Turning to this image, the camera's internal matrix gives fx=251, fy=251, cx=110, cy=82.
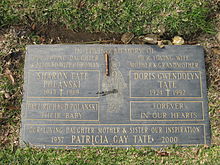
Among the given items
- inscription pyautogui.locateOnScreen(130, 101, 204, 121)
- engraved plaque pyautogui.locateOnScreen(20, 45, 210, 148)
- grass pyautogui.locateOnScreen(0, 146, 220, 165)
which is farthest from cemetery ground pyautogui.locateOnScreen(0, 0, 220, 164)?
grass pyautogui.locateOnScreen(0, 146, 220, 165)

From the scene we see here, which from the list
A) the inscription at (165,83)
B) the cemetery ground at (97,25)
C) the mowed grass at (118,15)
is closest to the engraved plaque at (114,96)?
the inscription at (165,83)

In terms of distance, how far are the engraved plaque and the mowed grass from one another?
36 cm

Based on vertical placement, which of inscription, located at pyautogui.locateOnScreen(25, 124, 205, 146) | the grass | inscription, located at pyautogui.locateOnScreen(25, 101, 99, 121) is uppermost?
inscription, located at pyautogui.locateOnScreen(25, 101, 99, 121)

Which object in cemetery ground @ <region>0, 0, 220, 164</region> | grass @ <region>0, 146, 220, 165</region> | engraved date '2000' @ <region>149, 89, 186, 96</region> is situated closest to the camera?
grass @ <region>0, 146, 220, 165</region>

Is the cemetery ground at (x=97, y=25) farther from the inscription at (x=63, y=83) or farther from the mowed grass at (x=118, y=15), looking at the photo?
the inscription at (x=63, y=83)

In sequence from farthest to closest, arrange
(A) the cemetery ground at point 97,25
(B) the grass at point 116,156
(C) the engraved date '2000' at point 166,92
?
(A) the cemetery ground at point 97,25, (C) the engraved date '2000' at point 166,92, (B) the grass at point 116,156

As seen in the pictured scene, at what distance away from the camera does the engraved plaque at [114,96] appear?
3129 millimetres

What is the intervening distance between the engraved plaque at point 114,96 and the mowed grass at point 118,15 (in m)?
0.36

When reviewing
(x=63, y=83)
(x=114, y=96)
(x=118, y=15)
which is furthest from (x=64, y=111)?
(x=118, y=15)

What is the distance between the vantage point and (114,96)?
10.5 ft

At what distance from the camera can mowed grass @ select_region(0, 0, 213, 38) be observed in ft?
11.6

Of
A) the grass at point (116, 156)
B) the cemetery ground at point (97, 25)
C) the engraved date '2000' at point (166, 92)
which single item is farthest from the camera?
the cemetery ground at point (97, 25)

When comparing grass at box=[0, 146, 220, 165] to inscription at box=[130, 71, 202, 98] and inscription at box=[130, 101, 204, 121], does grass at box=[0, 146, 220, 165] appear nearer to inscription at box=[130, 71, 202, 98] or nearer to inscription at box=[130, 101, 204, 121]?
inscription at box=[130, 101, 204, 121]

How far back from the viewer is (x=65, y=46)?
3.38 metres
